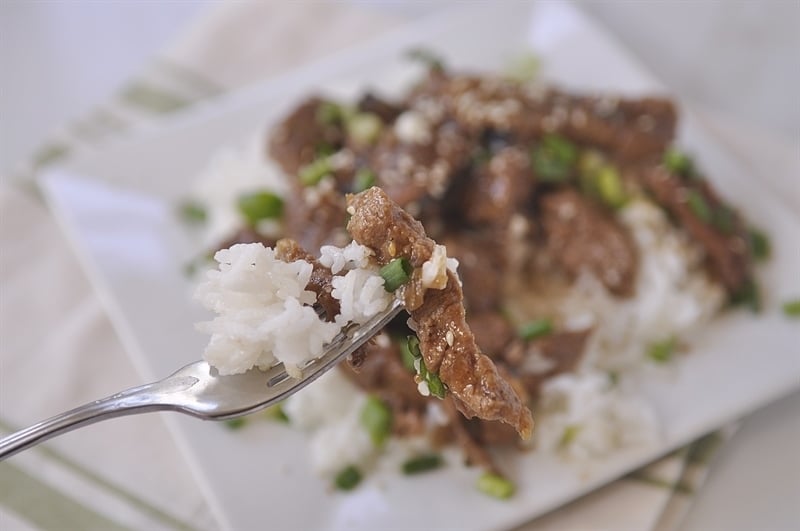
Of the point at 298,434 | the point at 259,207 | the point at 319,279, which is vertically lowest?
the point at 298,434

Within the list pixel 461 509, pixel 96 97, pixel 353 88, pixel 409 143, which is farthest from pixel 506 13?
pixel 461 509

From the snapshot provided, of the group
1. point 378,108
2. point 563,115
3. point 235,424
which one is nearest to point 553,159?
point 563,115

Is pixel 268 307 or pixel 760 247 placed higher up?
pixel 268 307

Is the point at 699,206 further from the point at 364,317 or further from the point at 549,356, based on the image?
the point at 364,317

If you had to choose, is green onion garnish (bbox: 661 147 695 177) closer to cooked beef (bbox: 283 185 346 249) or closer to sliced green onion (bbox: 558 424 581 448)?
sliced green onion (bbox: 558 424 581 448)

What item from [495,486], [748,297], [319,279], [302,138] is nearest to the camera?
[319,279]

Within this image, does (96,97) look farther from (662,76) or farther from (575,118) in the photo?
(662,76)

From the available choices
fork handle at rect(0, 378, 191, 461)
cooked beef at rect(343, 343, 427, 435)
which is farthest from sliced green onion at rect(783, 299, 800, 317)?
fork handle at rect(0, 378, 191, 461)
